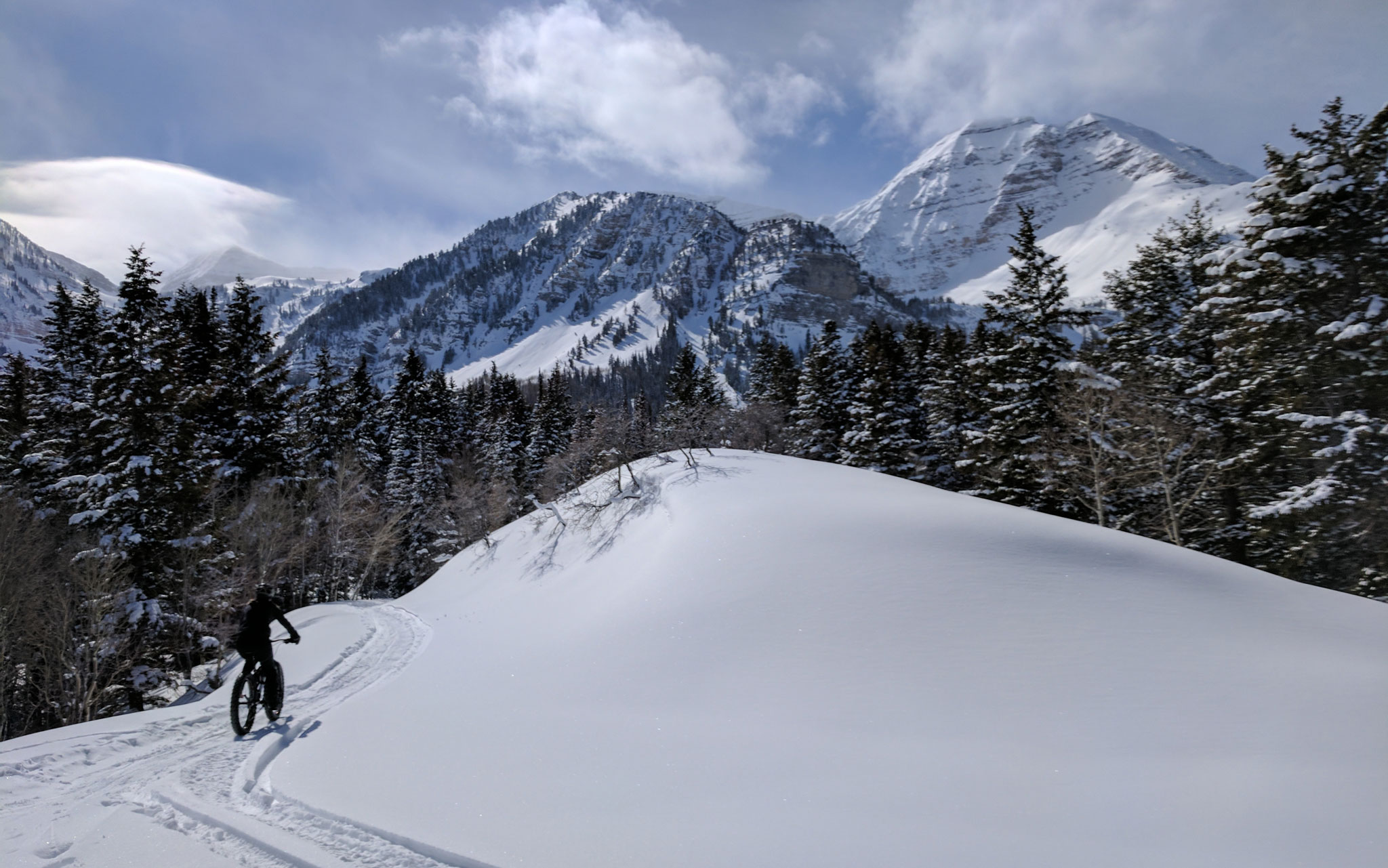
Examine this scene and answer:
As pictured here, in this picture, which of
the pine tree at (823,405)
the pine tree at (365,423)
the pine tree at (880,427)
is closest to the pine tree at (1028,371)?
the pine tree at (880,427)

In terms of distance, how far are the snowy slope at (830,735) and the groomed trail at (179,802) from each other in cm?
3

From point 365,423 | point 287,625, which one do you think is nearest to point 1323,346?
point 287,625

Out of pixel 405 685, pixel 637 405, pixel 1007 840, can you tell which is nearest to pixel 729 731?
pixel 1007 840

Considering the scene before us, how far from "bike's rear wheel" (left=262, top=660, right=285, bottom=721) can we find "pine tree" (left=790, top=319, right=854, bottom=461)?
102ft

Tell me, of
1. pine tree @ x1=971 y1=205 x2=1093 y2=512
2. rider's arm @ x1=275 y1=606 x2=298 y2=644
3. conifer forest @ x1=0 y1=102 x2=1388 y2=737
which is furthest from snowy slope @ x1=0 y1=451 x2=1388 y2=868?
pine tree @ x1=971 y1=205 x2=1093 y2=512

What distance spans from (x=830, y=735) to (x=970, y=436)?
66.9 ft

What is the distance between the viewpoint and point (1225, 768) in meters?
4.82

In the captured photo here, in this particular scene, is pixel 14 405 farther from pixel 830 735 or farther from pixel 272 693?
pixel 830 735

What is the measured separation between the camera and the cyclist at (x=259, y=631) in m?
8.20

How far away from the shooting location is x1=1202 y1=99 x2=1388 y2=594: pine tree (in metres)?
14.0

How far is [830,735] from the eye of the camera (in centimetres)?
593

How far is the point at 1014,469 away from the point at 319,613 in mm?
25364

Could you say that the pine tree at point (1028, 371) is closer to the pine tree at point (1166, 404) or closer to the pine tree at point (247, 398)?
the pine tree at point (1166, 404)

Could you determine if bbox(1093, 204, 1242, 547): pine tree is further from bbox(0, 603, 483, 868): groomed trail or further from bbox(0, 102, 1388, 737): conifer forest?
bbox(0, 603, 483, 868): groomed trail
